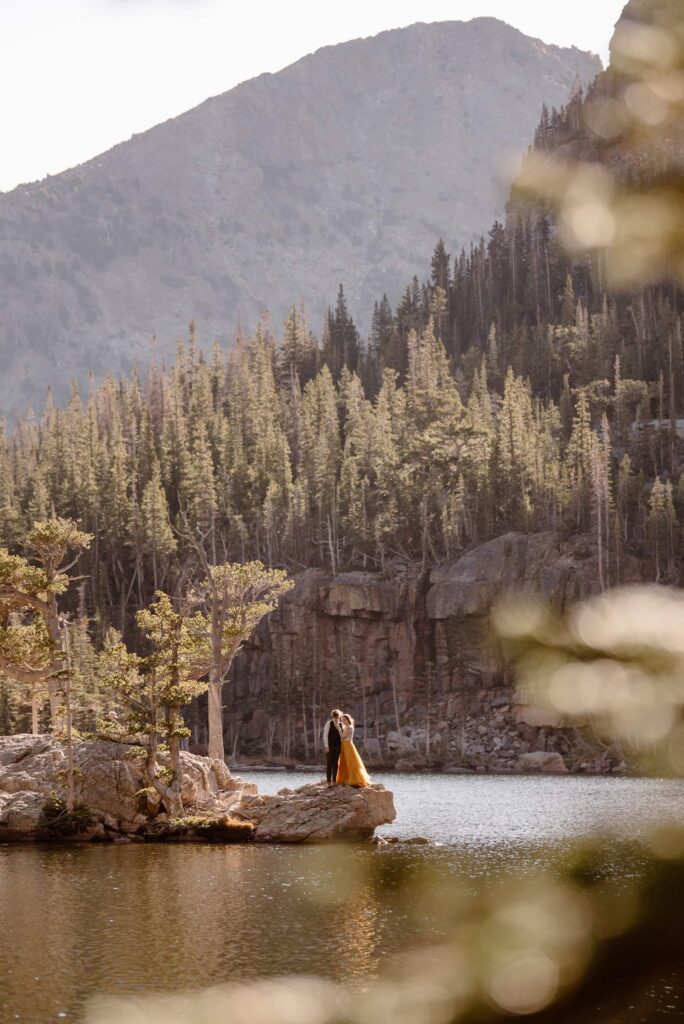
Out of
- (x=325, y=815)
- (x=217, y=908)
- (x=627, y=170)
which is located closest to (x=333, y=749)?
(x=325, y=815)

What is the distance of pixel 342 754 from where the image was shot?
33.7 meters

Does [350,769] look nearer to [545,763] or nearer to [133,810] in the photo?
[133,810]

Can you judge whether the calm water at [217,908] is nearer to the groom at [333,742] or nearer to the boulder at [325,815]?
the boulder at [325,815]

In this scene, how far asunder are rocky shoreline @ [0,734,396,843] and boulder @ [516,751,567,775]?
153ft

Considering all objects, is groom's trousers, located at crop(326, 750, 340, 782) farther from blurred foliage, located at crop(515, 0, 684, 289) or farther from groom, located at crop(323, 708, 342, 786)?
blurred foliage, located at crop(515, 0, 684, 289)

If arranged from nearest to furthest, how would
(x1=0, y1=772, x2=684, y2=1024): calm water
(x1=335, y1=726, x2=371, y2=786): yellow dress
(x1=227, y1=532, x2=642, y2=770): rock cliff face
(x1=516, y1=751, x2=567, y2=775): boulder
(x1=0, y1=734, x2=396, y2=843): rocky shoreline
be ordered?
(x1=0, y1=772, x2=684, y2=1024): calm water < (x1=0, y1=734, x2=396, y2=843): rocky shoreline < (x1=335, y1=726, x2=371, y2=786): yellow dress < (x1=516, y1=751, x2=567, y2=775): boulder < (x1=227, y1=532, x2=642, y2=770): rock cliff face


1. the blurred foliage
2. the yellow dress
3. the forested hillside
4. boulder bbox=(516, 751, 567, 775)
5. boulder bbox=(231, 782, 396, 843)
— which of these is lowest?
boulder bbox=(516, 751, 567, 775)

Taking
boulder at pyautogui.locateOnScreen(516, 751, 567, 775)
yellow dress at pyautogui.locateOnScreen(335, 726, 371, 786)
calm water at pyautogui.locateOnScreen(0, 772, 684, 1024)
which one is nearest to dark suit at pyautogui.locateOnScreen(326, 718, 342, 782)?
yellow dress at pyautogui.locateOnScreen(335, 726, 371, 786)

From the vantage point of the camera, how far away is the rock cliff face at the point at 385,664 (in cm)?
9019

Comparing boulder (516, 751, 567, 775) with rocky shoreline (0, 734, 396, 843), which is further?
boulder (516, 751, 567, 775)

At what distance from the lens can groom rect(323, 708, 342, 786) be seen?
107 feet

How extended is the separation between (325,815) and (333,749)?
1722 mm

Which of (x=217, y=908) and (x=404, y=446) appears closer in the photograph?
(x=217, y=908)

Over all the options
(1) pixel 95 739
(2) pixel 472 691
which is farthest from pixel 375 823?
(2) pixel 472 691
